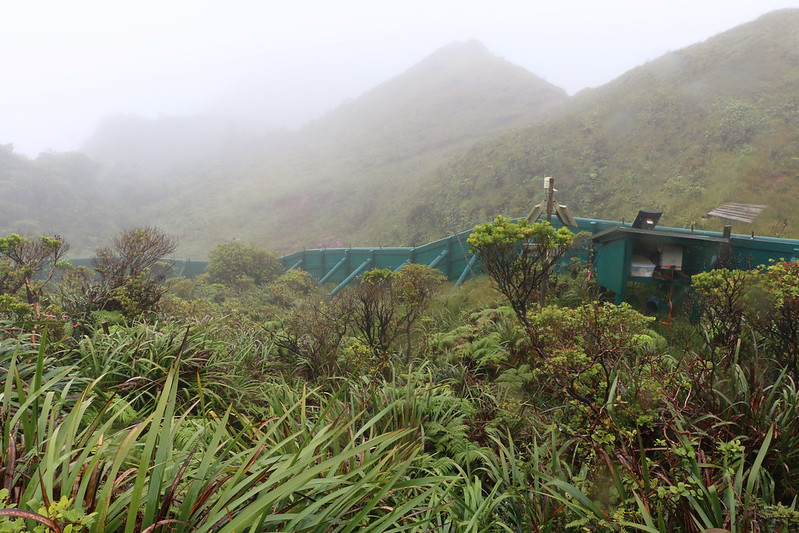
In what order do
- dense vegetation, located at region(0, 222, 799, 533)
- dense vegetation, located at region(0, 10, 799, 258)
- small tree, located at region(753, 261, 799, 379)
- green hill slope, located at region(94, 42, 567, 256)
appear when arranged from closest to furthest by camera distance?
dense vegetation, located at region(0, 222, 799, 533), small tree, located at region(753, 261, 799, 379), dense vegetation, located at region(0, 10, 799, 258), green hill slope, located at region(94, 42, 567, 256)

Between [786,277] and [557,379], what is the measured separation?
7.51 feet

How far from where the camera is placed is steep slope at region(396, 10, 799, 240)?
13297mm

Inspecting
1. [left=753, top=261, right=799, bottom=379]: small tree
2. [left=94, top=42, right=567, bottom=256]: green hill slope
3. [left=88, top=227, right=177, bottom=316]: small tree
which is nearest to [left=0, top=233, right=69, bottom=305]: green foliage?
[left=88, top=227, right=177, bottom=316]: small tree

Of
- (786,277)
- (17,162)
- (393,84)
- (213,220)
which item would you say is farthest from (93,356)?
(393,84)

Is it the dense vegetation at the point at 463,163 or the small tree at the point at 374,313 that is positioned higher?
the dense vegetation at the point at 463,163

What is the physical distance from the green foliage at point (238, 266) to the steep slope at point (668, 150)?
8.29 metres

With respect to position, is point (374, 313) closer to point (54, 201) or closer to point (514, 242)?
point (514, 242)

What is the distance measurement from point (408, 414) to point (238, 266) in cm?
1373

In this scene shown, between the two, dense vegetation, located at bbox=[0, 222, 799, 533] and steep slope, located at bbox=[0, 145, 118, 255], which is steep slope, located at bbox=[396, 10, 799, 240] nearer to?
dense vegetation, located at bbox=[0, 222, 799, 533]

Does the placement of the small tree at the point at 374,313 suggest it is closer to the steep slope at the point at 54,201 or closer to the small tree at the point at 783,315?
the small tree at the point at 783,315

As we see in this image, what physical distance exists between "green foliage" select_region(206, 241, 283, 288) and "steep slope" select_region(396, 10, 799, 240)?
27.2 feet

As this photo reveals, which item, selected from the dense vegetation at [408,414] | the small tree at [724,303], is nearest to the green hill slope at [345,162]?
the dense vegetation at [408,414]

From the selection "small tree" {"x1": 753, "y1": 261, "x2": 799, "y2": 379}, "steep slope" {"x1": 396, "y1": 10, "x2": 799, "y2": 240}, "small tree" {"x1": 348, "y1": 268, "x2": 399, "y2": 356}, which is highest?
"steep slope" {"x1": 396, "y1": 10, "x2": 799, "y2": 240}

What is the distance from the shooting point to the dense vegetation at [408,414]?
1603 mm
